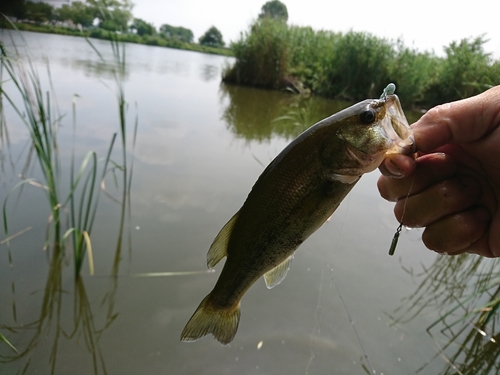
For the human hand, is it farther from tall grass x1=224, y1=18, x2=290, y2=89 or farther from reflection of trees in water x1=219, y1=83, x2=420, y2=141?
tall grass x1=224, y1=18, x2=290, y2=89

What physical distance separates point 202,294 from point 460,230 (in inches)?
93.2

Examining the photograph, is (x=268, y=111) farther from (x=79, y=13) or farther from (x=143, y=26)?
(x=79, y=13)

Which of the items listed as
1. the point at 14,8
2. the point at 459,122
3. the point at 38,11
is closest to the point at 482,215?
the point at 459,122

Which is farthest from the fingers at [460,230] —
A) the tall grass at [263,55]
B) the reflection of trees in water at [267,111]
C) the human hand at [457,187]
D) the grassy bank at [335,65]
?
the tall grass at [263,55]

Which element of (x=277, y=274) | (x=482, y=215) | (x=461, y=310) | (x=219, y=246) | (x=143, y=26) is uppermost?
(x=143, y=26)

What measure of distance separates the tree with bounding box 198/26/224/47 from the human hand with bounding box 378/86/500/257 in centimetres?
5403

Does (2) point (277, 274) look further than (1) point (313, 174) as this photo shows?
Yes

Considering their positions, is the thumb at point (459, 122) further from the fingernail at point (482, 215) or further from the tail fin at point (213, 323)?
the tail fin at point (213, 323)

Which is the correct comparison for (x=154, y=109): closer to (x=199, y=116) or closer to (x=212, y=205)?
(x=199, y=116)

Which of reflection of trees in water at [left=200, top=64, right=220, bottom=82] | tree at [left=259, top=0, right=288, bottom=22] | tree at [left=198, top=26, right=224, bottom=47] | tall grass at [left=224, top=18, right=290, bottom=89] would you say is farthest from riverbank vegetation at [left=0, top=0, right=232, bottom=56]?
tree at [left=198, top=26, right=224, bottom=47]

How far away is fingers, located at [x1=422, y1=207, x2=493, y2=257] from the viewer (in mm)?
1984

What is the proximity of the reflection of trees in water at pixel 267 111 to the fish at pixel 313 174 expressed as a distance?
4506 millimetres

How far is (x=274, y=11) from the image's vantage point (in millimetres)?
18828

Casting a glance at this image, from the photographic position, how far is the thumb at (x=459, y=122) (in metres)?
1.79
